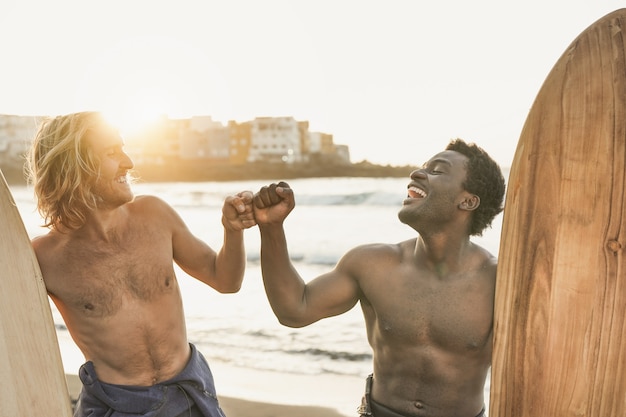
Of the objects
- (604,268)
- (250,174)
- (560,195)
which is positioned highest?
(560,195)

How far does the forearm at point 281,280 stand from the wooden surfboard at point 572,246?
2.54 ft

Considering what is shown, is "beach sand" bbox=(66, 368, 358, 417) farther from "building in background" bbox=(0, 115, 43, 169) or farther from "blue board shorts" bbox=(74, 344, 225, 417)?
"building in background" bbox=(0, 115, 43, 169)

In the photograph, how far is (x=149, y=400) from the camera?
108 inches

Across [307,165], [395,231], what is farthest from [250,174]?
[395,231]

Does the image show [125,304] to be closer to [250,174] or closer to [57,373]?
[57,373]

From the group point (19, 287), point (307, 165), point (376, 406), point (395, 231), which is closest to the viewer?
point (19, 287)

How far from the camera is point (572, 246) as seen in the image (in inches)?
97.9

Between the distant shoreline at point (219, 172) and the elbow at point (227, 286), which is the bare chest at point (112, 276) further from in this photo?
the distant shoreline at point (219, 172)

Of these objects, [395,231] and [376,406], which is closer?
[376,406]

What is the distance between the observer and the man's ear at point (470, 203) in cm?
283

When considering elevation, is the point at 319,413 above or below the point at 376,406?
below

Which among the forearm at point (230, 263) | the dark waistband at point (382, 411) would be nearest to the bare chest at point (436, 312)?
the dark waistband at point (382, 411)

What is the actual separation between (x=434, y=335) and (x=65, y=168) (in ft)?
5.24

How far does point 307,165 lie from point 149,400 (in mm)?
38488
